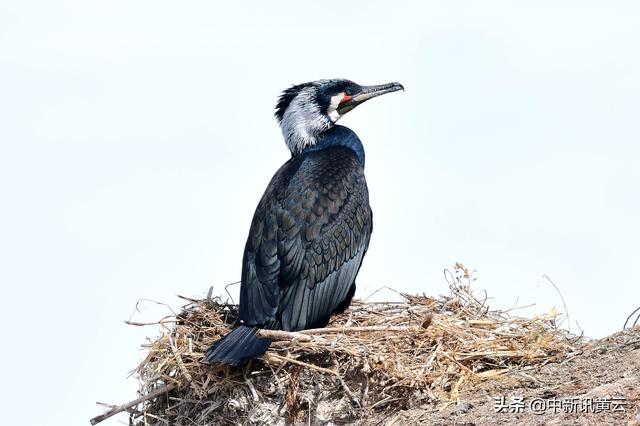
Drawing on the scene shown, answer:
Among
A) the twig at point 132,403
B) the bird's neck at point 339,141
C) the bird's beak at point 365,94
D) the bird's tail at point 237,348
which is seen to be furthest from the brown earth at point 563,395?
the bird's beak at point 365,94

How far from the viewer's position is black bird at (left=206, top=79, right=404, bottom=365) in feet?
27.6

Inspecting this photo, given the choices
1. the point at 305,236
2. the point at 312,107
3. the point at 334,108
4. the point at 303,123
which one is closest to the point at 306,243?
the point at 305,236

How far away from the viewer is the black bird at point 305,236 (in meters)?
8.41

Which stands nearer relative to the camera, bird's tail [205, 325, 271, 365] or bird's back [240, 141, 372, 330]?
bird's tail [205, 325, 271, 365]

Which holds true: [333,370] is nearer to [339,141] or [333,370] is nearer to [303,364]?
[303,364]

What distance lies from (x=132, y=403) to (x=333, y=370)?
1.51 metres

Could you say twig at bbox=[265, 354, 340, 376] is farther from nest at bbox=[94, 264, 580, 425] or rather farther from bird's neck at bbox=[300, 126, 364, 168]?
bird's neck at bbox=[300, 126, 364, 168]

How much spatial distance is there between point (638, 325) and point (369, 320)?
2.08 meters

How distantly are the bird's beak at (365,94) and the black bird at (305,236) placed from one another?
32 cm

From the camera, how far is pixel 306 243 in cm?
868

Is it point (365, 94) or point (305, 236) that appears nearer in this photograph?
point (305, 236)

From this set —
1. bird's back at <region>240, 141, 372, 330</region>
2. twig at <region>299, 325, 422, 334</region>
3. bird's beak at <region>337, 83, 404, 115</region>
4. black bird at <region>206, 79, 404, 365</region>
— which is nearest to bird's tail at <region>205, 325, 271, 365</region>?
black bird at <region>206, 79, 404, 365</region>

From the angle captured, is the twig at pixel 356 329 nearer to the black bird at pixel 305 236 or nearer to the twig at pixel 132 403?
the black bird at pixel 305 236

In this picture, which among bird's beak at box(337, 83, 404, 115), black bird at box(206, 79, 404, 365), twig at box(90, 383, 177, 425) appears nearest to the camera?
twig at box(90, 383, 177, 425)
